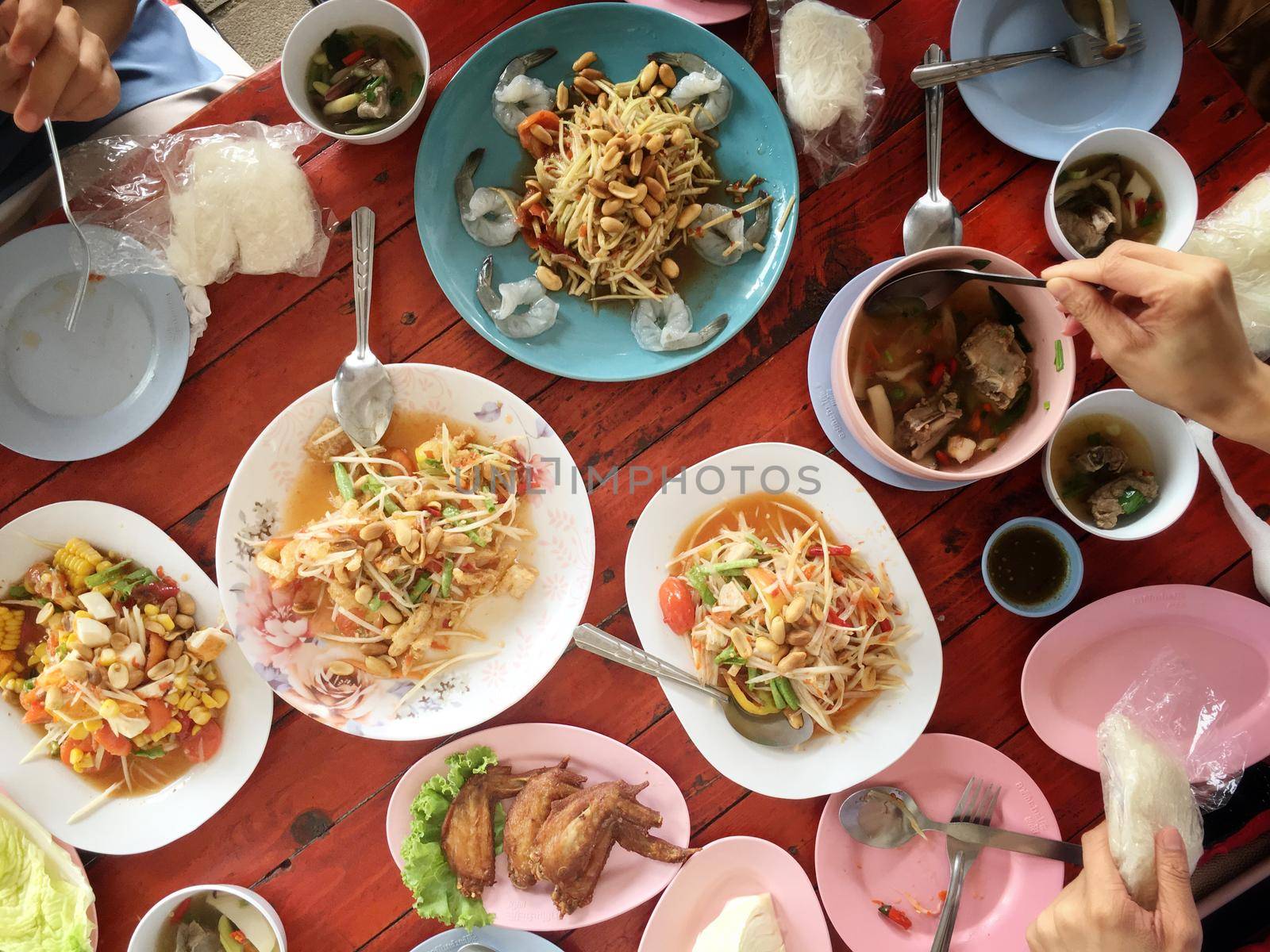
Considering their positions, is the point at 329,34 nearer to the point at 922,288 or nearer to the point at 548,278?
the point at 548,278

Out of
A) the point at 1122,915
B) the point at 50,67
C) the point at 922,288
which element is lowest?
the point at 1122,915

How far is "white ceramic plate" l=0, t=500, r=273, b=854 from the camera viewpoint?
94.3 inches

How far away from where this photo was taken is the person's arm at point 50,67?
6.17 ft

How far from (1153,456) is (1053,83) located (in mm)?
1230

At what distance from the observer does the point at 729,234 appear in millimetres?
2418

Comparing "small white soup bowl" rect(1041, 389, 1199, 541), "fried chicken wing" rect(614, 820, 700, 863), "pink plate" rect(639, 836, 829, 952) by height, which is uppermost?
"small white soup bowl" rect(1041, 389, 1199, 541)

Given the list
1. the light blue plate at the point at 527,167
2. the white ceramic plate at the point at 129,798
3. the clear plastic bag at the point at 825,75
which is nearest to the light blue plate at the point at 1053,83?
the clear plastic bag at the point at 825,75

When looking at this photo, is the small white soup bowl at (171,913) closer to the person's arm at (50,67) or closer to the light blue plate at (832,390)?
the person's arm at (50,67)

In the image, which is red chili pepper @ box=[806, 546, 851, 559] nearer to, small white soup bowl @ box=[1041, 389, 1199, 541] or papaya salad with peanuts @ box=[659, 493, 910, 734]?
papaya salad with peanuts @ box=[659, 493, 910, 734]

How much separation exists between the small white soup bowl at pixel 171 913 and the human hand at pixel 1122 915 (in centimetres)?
236

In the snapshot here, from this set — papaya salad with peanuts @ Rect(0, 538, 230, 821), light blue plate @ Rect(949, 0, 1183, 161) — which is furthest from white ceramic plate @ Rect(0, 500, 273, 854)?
light blue plate @ Rect(949, 0, 1183, 161)

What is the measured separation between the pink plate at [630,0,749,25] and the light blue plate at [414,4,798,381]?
0.09 meters

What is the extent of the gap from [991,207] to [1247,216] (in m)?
0.75

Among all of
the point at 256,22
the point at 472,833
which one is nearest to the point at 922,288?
the point at 472,833
